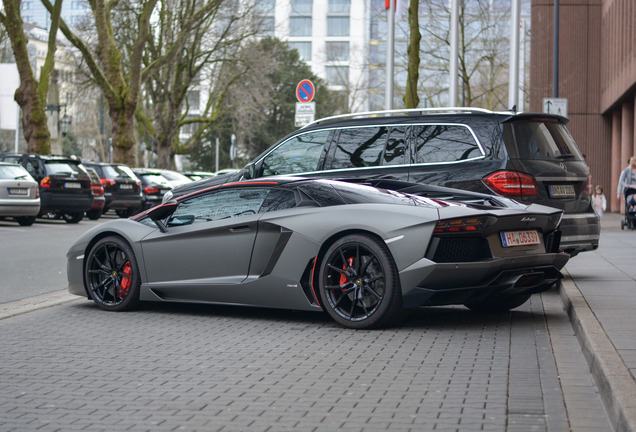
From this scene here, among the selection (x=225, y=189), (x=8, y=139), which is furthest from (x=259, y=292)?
(x=8, y=139)

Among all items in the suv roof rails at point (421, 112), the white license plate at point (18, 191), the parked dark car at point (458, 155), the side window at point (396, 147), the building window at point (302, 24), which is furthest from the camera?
the building window at point (302, 24)

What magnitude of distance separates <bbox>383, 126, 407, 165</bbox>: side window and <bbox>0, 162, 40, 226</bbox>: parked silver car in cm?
1512

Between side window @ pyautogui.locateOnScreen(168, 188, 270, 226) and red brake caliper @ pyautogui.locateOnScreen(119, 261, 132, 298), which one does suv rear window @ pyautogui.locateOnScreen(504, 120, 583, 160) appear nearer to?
side window @ pyautogui.locateOnScreen(168, 188, 270, 226)

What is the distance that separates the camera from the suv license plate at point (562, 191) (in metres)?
10.3

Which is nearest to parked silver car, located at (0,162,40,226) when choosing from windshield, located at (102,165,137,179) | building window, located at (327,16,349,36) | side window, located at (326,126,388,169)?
windshield, located at (102,165,137,179)

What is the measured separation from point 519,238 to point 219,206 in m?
2.62

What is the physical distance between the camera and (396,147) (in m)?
10.6

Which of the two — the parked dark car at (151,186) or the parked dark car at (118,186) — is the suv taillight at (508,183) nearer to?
the parked dark car at (118,186)

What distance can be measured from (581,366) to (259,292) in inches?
115

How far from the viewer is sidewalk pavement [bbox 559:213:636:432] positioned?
5.09 metres

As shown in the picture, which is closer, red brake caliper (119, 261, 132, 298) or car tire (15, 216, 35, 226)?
red brake caliper (119, 261, 132, 298)

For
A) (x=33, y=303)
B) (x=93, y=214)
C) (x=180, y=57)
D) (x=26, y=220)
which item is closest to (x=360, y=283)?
(x=33, y=303)

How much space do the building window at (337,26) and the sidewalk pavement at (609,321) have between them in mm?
110266

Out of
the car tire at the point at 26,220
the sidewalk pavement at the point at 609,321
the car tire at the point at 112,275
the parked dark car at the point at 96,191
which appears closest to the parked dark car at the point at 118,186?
the parked dark car at the point at 96,191
